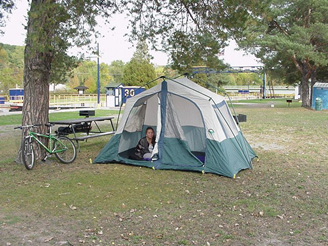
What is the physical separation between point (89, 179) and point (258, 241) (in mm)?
3319

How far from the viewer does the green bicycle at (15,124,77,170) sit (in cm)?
665

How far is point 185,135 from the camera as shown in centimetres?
752

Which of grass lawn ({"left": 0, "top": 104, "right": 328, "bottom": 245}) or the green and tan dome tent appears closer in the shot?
grass lawn ({"left": 0, "top": 104, "right": 328, "bottom": 245})

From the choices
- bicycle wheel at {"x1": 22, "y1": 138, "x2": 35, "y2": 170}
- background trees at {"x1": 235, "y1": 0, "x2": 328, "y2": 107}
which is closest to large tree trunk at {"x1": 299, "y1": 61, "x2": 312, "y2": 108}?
background trees at {"x1": 235, "y1": 0, "x2": 328, "y2": 107}

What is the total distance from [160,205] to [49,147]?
3.29 meters

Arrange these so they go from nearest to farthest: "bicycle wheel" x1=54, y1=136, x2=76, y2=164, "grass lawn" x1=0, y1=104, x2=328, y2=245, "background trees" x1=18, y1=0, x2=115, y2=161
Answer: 1. "grass lawn" x1=0, y1=104, x2=328, y2=245
2. "background trees" x1=18, y1=0, x2=115, y2=161
3. "bicycle wheel" x1=54, y1=136, x2=76, y2=164

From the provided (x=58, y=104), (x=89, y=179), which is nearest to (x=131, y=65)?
(x=58, y=104)

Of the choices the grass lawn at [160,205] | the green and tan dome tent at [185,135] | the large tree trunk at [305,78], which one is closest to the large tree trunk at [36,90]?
the grass lawn at [160,205]

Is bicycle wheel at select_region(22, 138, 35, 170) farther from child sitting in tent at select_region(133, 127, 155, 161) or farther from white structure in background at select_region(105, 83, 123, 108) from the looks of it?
white structure in background at select_region(105, 83, 123, 108)

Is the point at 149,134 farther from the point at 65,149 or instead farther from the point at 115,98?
the point at 115,98

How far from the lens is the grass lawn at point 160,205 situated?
3.96m

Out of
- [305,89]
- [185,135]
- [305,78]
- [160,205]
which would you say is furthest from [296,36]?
[160,205]

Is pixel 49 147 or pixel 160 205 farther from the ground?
pixel 49 147

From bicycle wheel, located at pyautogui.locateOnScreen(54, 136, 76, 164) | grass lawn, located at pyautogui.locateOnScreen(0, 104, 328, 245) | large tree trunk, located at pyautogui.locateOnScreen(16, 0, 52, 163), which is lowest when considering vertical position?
grass lawn, located at pyautogui.locateOnScreen(0, 104, 328, 245)
